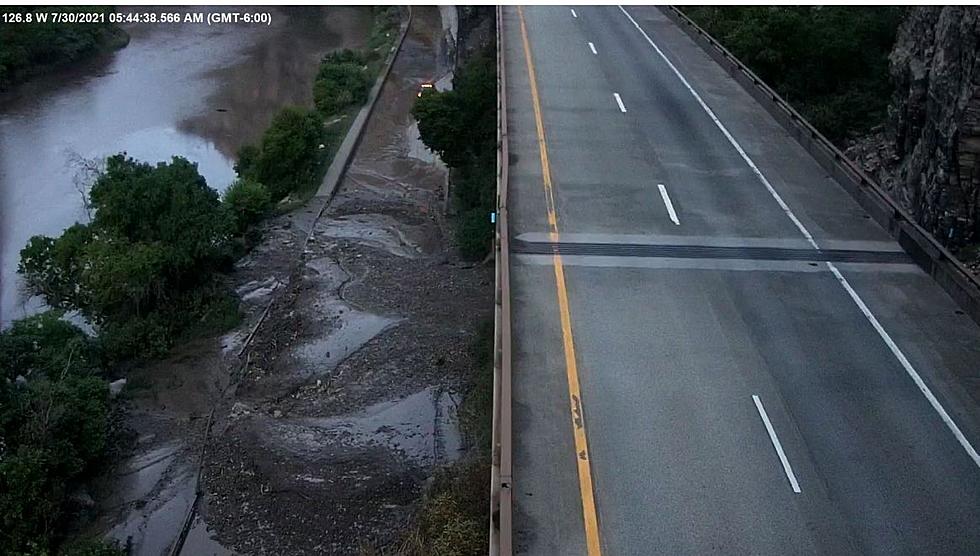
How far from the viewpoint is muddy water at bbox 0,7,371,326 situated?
36.8 m

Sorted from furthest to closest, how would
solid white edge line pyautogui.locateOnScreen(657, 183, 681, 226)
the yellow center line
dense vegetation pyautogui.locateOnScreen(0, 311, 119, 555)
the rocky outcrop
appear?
the rocky outcrop
solid white edge line pyautogui.locateOnScreen(657, 183, 681, 226)
dense vegetation pyautogui.locateOnScreen(0, 311, 119, 555)
the yellow center line

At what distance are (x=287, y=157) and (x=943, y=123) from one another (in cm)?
2424

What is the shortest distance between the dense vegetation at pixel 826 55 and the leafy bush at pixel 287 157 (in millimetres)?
16843

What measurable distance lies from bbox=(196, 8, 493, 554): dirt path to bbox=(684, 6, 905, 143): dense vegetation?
42.9 feet

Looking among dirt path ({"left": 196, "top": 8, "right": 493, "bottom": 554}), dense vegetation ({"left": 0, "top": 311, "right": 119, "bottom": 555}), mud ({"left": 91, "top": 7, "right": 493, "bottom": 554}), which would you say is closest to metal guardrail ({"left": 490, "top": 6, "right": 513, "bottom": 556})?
mud ({"left": 91, "top": 7, "right": 493, "bottom": 554})

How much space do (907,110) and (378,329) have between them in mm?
15191

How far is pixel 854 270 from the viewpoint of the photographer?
17.5 metres

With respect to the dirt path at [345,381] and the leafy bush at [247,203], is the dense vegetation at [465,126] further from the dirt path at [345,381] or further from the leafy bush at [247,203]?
the leafy bush at [247,203]

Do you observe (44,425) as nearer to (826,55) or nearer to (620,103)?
(620,103)

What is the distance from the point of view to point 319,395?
22.5 m

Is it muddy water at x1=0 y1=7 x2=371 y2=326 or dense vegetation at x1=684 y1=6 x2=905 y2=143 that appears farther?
muddy water at x1=0 y1=7 x2=371 y2=326

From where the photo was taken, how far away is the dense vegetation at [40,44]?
50.8m
